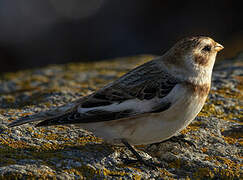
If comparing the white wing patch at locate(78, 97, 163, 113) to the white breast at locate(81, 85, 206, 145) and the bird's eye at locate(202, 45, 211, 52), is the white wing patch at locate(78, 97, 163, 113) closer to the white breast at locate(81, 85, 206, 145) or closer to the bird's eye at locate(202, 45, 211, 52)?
the white breast at locate(81, 85, 206, 145)

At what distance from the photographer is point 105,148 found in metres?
3.98

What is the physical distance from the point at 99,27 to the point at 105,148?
9143 mm

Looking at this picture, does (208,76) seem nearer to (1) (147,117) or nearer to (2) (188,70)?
(2) (188,70)

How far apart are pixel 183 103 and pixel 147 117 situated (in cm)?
38

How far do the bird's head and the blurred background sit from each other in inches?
297

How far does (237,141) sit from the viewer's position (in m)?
4.39

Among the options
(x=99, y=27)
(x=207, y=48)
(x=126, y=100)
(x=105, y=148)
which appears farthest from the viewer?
(x=99, y=27)

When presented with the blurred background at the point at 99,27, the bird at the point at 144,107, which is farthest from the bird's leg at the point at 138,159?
the blurred background at the point at 99,27

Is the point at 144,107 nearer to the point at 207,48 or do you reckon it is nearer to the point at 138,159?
the point at 138,159

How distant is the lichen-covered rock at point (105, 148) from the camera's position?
11.4 feet

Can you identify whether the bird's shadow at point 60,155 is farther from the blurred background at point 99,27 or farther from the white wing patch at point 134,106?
the blurred background at point 99,27

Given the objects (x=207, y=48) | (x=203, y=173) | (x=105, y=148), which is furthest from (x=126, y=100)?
(x=207, y=48)

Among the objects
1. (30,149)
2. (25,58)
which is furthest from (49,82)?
(25,58)

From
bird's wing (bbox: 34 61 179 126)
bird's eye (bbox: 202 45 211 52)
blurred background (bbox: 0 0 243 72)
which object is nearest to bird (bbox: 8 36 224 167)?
bird's wing (bbox: 34 61 179 126)
